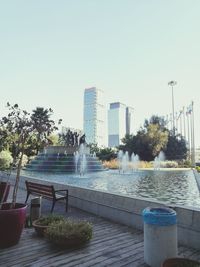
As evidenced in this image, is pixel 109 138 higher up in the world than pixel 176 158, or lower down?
higher up

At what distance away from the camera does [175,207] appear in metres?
5.23

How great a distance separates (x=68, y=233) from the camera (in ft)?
15.5

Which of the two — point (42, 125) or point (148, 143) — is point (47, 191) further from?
point (148, 143)

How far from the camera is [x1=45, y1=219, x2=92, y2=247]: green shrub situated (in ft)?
15.4

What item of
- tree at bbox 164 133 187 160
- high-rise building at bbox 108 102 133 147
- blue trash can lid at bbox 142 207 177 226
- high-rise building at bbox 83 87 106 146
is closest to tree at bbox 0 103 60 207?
blue trash can lid at bbox 142 207 177 226

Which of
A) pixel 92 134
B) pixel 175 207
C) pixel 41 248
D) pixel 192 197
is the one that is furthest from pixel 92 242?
pixel 92 134

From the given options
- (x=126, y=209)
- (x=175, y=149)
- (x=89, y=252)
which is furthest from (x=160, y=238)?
(x=175, y=149)

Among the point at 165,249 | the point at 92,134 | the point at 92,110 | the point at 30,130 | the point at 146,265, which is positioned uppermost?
the point at 92,110

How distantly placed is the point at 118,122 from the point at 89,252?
385ft

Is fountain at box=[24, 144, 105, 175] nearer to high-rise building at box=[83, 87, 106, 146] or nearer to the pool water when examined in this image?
the pool water

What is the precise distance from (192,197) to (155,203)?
3.87 m

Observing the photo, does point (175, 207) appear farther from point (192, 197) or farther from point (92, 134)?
point (92, 134)

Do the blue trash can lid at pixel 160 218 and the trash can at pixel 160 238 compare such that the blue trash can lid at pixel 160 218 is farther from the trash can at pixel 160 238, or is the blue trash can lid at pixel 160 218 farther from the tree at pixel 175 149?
the tree at pixel 175 149

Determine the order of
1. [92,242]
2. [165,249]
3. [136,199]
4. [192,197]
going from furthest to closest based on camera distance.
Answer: [192,197] → [136,199] → [92,242] → [165,249]
